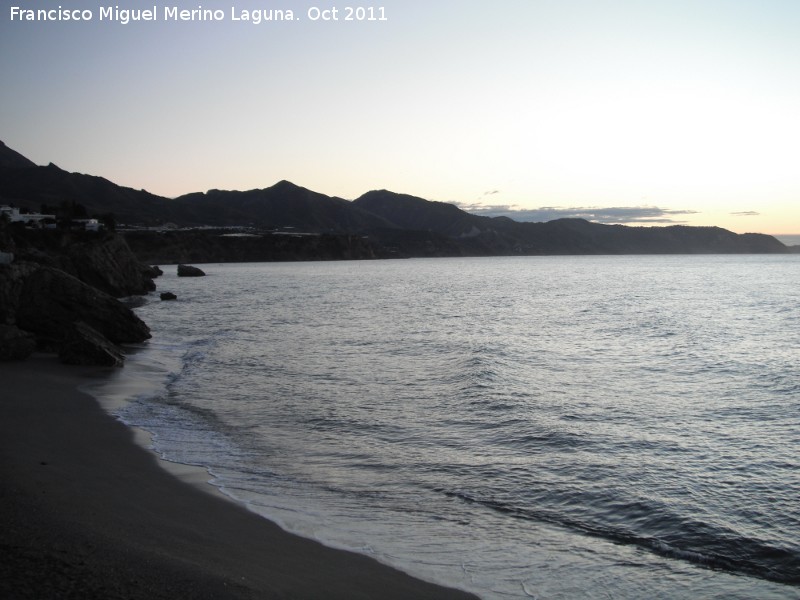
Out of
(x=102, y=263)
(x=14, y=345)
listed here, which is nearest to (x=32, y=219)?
(x=102, y=263)

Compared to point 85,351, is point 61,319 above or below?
above

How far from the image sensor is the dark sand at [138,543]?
20.3 feet

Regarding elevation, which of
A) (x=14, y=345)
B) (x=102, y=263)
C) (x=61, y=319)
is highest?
(x=102, y=263)

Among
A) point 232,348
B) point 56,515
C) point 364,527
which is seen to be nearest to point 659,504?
point 364,527

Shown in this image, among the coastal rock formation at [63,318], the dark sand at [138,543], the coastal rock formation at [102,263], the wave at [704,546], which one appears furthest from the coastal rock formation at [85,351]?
the coastal rock formation at [102,263]

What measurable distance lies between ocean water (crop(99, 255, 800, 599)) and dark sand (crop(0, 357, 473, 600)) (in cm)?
66

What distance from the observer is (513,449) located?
13.6 metres

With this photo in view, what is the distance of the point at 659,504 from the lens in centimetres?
1048

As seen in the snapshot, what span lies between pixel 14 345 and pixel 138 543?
56.6 ft

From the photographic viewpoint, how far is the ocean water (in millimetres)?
8594

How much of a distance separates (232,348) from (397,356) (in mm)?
7523

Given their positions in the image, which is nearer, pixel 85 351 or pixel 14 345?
pixel 14 345

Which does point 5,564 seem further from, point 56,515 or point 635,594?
point 635,594

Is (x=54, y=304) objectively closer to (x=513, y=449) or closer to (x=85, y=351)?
(x=85, y=351)
